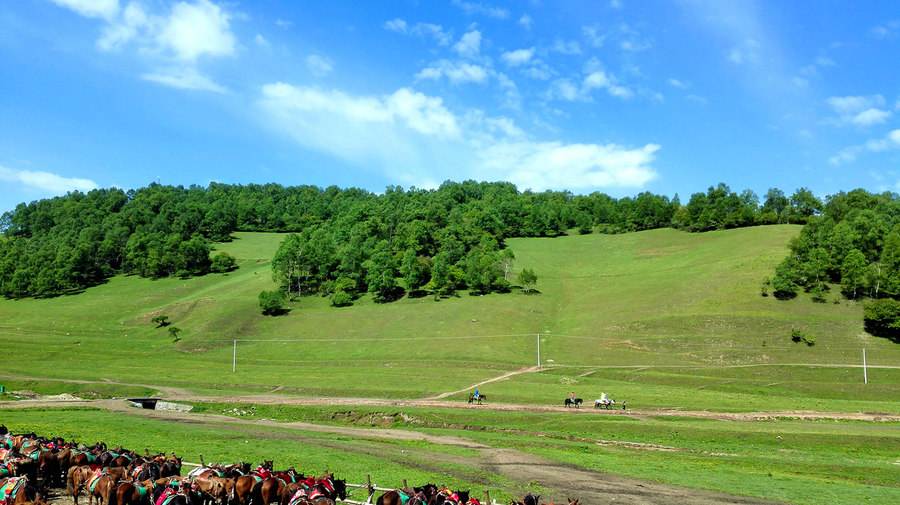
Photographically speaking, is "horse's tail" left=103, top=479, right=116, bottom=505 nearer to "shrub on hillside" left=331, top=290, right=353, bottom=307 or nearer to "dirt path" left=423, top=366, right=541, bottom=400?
"dirt path" left=423, top=366, right=541, bottom=400

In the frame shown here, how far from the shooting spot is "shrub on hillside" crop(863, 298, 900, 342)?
3511 inches

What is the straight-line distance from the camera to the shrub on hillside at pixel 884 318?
89.2 metres

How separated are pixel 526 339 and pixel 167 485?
89.6 metres

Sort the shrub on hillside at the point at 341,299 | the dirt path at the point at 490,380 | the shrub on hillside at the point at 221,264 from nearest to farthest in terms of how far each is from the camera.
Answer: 1. the dirt path at the point at 490,380
2. the shrub on hillside at the point at 341,299
3. the shrub on hillside at the point at 221,264

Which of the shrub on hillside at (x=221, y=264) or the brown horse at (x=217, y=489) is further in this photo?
the shrub on hillside at (x=221, y=264)

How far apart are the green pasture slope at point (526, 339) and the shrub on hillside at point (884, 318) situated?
7.15 feet

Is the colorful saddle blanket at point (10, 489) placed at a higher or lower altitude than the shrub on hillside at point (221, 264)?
lower

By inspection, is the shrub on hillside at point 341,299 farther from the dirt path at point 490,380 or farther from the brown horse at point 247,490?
the brown horse at point 247,490

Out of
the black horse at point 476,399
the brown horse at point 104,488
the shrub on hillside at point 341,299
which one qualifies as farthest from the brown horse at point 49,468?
the shrub on hillside at point 341,299

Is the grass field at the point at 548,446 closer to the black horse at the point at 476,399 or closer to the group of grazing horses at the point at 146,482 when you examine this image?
the group of grazing horses at the point at 146,482

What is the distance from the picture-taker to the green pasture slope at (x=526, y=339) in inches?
2837

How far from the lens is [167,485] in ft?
63.2

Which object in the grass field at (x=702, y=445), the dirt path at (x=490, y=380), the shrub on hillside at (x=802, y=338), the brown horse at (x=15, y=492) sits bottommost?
the dirt path at (x=490, y=380)

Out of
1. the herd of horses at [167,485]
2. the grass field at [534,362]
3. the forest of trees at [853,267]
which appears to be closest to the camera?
the herd of horses at [167,485]
